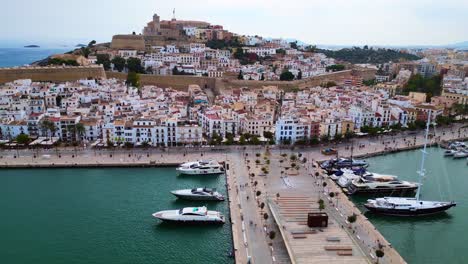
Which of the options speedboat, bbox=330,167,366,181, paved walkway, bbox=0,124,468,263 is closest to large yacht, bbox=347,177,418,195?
speedboat, bbox=330,167,366,181

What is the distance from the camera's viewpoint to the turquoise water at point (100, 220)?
12422 millimetres

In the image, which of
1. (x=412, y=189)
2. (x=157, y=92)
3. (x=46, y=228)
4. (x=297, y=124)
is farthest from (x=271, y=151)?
(x=157, y=92)

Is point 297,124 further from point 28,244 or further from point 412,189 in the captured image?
point 28,244

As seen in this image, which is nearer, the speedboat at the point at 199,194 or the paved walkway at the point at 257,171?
the paved walkway at the point at 257,171

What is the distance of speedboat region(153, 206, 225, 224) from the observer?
14.0m

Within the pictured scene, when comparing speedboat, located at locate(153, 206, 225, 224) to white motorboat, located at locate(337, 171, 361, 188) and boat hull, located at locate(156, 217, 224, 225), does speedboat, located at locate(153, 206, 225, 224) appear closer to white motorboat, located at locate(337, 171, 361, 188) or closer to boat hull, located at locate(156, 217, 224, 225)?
boat hull, located at locate(156, 217, 224, 225)

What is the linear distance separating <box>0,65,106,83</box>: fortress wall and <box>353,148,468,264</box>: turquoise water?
1160 inches

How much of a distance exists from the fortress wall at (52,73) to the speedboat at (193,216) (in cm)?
2863

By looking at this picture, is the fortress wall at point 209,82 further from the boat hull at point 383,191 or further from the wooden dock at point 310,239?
the wooden dock at point 310,239

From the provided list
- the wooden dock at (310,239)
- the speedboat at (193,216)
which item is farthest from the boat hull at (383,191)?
the speedboat at (193,216)

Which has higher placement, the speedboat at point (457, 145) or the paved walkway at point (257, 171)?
the speedboat at point (457, 145)

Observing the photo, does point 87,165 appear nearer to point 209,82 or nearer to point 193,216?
point 193,216

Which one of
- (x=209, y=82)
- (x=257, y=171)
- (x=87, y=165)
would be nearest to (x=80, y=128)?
(x=87, y=165)

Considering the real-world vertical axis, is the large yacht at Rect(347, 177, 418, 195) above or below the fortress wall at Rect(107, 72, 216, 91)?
below
